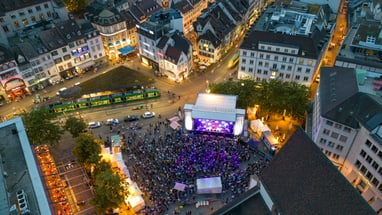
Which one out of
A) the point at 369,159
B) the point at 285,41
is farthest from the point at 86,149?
the point at 285,41

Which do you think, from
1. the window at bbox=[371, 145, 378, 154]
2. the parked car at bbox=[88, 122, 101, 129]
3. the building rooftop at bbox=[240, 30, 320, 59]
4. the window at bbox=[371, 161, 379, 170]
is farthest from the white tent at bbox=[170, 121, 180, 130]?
the window at bbox=[371, 161, 379, 170]

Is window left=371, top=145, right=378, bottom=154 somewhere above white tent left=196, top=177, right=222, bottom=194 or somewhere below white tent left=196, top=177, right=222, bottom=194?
above

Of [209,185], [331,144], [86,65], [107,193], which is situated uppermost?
[86,65]

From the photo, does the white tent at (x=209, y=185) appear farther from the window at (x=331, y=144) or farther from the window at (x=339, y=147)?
the window at (x=339, y=147)

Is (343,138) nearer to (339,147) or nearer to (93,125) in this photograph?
(339,147)

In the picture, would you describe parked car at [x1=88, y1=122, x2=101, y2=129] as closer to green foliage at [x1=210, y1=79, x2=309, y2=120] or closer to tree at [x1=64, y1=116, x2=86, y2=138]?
tree at [x1=64, y1=116, x2=86, y2=138]

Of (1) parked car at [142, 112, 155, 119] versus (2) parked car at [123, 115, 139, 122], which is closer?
(2) parked car at [123, 115, 139, 122]
